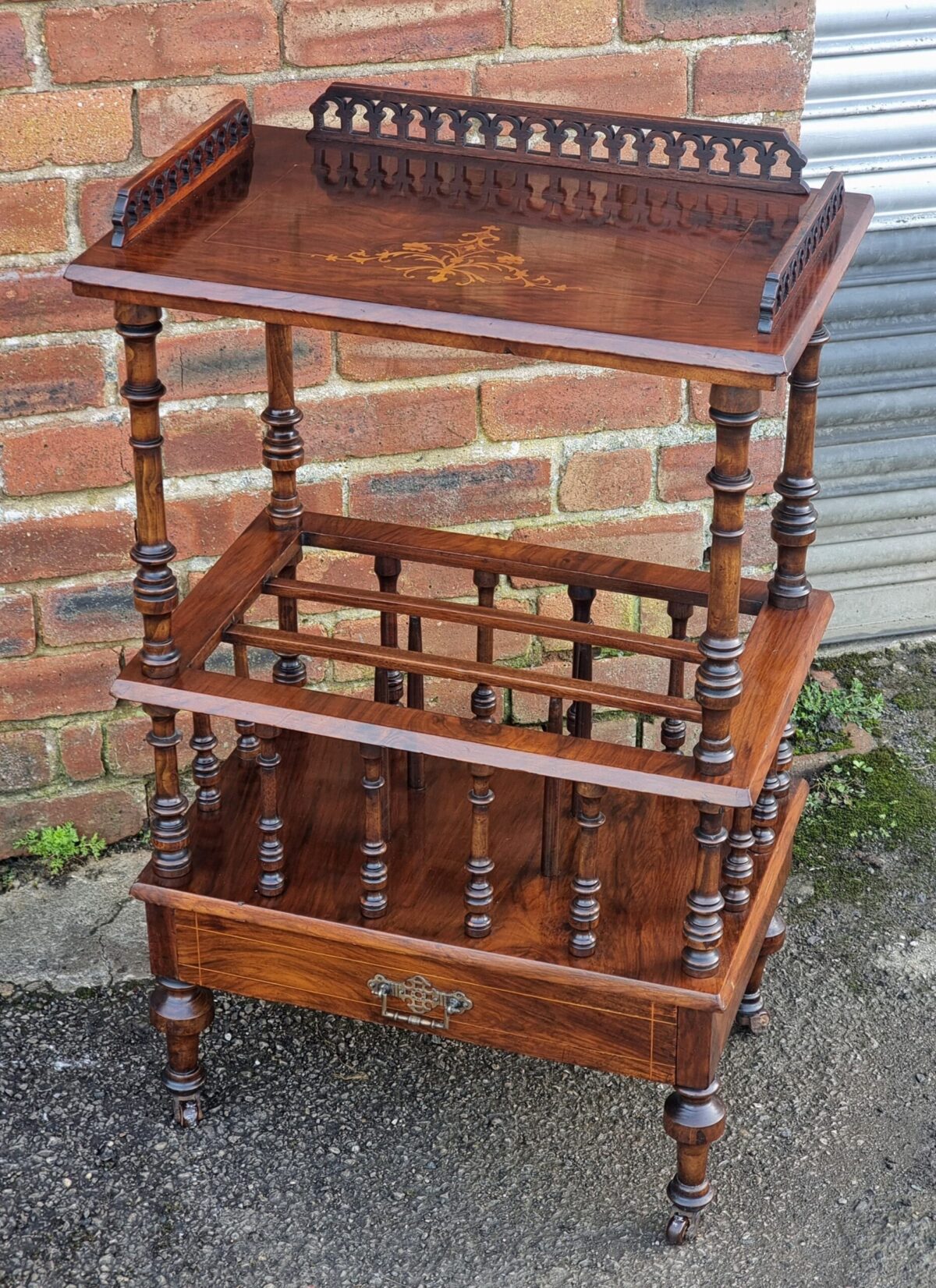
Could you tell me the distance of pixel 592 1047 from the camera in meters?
2.39

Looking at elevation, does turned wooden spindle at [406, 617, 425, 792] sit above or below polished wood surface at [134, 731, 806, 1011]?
above

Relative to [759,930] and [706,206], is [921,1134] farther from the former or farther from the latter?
[706,206]

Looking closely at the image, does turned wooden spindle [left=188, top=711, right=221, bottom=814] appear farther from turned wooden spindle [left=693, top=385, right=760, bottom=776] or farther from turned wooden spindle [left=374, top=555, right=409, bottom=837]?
turned wooden spindle [left=693, top=385, right=760, bottom=776]

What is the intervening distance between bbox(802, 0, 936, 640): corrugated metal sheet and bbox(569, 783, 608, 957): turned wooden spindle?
165 centimetres

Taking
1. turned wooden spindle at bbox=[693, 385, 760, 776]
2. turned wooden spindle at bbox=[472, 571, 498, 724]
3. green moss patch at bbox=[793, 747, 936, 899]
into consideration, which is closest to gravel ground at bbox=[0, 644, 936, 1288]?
green moss patch at bbox=[793, 747, 936, 899]

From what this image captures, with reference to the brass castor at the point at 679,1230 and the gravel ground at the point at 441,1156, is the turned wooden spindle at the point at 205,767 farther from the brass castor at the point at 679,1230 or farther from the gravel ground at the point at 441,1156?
the brass castor at the point at 679,1230

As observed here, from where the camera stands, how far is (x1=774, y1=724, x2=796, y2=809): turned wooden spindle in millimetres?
2611

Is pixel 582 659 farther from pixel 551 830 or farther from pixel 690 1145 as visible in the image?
pixel 690 1145

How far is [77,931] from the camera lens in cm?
312

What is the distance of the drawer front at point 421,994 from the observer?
2363mm

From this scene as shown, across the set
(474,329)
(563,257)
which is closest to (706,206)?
(563,257)

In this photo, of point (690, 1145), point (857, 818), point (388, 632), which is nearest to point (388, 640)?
point (388, 632)

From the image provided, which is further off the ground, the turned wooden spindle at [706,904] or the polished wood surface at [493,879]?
the turned wooden spindle at [706,904]

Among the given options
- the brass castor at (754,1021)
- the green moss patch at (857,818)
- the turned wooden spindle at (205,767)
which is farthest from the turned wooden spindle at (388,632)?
the green moss patch at (857,818)
